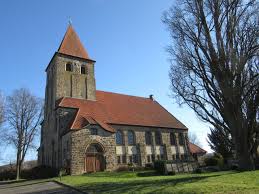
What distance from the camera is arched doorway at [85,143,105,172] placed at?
1049 inches

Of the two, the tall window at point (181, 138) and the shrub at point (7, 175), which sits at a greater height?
the tall window at point (181, 138)

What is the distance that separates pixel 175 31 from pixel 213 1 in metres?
3.28

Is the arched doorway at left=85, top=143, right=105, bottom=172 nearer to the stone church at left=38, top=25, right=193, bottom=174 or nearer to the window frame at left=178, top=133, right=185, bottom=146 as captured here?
the stone church at left=38, top=25, right=193, bottom=174

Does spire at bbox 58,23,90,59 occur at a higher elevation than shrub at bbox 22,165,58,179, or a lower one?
higher

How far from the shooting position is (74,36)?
3794 cm

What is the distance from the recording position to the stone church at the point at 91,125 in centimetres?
2698

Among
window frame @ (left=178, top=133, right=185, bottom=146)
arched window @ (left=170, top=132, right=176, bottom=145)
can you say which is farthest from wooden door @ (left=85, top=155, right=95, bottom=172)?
window frame @ (left=178, top=133, right=185, bottom=146)

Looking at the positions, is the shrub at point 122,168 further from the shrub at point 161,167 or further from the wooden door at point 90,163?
the shrub at point 161,167

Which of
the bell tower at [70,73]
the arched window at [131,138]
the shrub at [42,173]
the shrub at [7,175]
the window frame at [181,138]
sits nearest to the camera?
the shrub at [42,173]

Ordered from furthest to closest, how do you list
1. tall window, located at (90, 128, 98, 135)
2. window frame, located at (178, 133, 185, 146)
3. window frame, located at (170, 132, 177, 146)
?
window frame, located at (178, 133, 185, 146)
window frame, located at (170, 132, 177, 146)
tall window, located at (90, 128, 98, 135)

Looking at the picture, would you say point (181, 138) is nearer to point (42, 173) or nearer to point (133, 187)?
point (42, 173)

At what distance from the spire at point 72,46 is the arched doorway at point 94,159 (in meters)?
13.6

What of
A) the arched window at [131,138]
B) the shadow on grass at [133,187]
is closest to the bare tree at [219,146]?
the arched window at [131,138]

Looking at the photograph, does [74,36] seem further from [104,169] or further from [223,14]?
[223,14]
